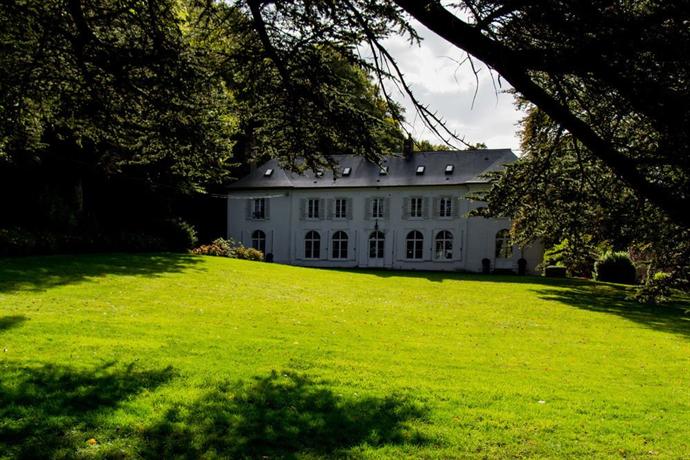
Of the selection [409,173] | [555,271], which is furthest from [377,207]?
[555,271]

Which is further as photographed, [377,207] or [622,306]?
[377,207]

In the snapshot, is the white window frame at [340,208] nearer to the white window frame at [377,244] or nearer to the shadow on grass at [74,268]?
the white window frame at [377,244]

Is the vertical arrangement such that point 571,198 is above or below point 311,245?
above

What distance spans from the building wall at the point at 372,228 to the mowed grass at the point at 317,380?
19.3m

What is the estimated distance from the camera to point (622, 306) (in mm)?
17094

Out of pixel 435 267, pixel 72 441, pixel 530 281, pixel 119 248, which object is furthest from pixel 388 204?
pixel 72 441

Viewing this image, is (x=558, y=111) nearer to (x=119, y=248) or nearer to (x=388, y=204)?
(x=119, y=248)

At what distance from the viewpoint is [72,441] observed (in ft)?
13.4

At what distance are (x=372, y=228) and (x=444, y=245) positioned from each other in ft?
16.0

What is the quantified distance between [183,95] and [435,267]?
29.5 metres

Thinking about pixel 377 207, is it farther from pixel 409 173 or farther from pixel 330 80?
pixel 330 80

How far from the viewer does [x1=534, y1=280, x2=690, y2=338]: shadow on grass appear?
1362cm

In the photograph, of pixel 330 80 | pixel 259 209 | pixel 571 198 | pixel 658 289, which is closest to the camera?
pixel 658 289

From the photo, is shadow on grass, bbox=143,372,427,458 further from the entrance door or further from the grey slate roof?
the entrance door
